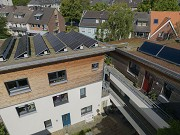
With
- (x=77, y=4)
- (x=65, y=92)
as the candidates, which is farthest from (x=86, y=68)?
(x=77, y=4)

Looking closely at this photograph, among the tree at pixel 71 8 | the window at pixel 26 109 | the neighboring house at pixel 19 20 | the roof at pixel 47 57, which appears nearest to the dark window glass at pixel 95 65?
the roof at pixel 47 57

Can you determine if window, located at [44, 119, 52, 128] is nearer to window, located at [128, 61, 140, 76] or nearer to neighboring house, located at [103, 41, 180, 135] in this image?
neighboring house, located at [103, 41, 180, 135]

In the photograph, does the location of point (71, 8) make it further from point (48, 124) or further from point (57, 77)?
point (48, 124)

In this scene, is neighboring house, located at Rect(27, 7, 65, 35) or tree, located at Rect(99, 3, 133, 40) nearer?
tree, located at Rect(99, 3, 133, 40)

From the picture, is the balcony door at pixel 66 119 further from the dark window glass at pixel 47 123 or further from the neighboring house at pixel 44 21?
the neighboring house at pixel 44 21

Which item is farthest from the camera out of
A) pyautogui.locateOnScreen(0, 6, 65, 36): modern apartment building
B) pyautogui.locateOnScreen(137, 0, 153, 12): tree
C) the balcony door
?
pyautogui.locateOnScreen(137, 0, 153, 12): tree

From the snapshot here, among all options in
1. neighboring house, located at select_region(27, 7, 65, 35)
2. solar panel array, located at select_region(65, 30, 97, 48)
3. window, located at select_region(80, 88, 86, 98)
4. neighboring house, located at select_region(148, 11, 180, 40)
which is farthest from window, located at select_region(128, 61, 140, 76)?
neighboring house, located at select_region(27, 7, 65, 35)

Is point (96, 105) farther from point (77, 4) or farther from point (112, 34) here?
point (77, 4)
